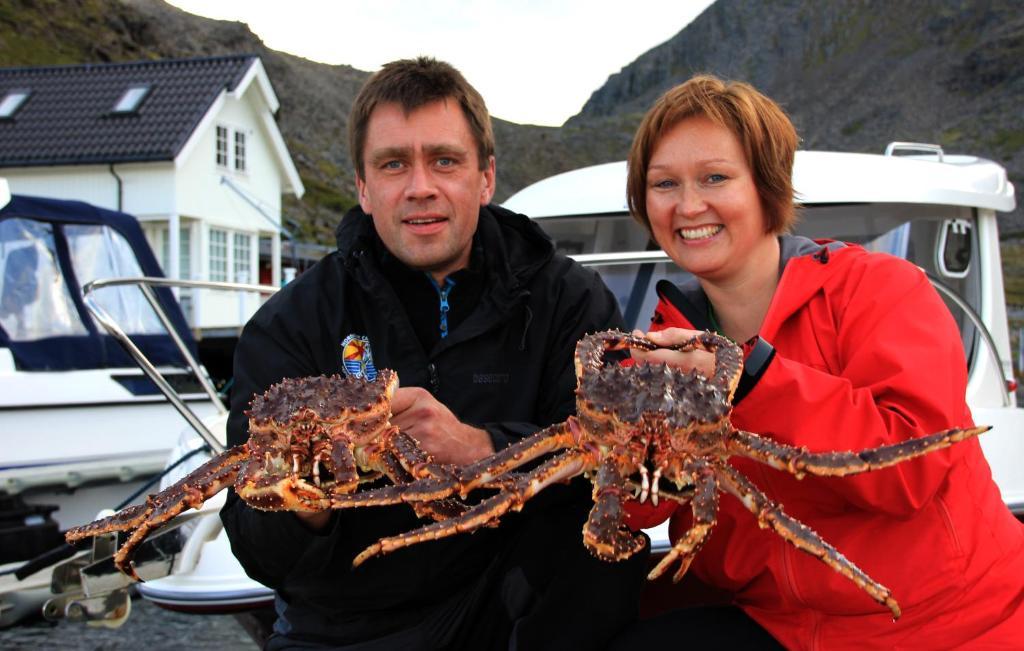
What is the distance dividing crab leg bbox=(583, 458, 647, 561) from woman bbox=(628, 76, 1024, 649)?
1.35 ft

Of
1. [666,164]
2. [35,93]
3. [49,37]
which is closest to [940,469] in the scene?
[666,164]

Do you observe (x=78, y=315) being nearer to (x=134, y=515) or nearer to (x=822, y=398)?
(x=134, y=515)

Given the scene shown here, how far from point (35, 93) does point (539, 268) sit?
966 inches

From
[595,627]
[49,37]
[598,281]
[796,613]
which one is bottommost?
[595,627]

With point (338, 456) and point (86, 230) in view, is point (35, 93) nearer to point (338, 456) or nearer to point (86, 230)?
point (86, 230)

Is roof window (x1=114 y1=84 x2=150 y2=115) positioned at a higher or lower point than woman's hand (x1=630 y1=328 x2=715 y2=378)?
higher

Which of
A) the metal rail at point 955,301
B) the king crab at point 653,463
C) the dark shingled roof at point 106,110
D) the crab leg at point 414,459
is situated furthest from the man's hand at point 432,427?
the dark shingled roof at point 106,110


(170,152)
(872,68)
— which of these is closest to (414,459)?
(170,152)

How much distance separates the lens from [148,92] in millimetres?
21438

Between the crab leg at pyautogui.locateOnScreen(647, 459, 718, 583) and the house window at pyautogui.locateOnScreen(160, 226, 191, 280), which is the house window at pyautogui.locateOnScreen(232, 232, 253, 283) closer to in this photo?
the house window at pyautogui.locateOnScreen(160, 226, 191, 280)

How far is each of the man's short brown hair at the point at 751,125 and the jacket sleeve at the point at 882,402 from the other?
0.49 m

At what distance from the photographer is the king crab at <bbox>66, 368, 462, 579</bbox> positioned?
1.83 m

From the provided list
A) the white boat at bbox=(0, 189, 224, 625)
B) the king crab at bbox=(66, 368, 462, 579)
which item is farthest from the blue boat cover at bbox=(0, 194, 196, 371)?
the king crab at bbox=(66, 368, 462, 579)

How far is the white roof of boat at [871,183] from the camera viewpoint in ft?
13.8
